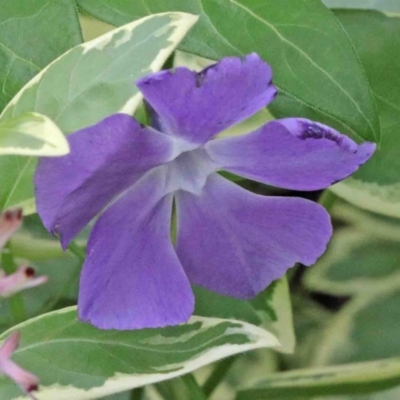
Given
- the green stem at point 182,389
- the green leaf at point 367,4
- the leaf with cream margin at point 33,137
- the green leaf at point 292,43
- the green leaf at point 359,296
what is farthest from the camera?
the green leaf at point 359,296

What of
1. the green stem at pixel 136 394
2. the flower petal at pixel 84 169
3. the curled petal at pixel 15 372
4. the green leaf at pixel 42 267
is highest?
the flower petal at pixel 84 169

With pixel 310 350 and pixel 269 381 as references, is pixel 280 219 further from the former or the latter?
pixel 310 350

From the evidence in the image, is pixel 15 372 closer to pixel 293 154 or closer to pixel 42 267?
pixel 293 154

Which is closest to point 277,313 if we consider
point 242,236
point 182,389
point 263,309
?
point 263,309

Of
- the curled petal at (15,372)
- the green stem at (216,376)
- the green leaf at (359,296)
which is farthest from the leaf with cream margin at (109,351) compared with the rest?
the green leaf at (359,296)

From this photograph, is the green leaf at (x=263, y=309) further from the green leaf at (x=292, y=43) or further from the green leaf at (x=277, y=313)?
the green leaf at (x=292, y=43)

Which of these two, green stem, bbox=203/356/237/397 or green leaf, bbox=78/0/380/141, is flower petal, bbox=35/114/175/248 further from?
green stem, bbox=203/356/237/397

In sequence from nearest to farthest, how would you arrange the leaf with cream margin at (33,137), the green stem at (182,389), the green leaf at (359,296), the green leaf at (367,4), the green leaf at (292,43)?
the leaf with cream margin at (33,137) → the green leaf at (292,43) → the green stem at (182,389) → the green leaf at (367,4) → the green leaf at (359,296)
